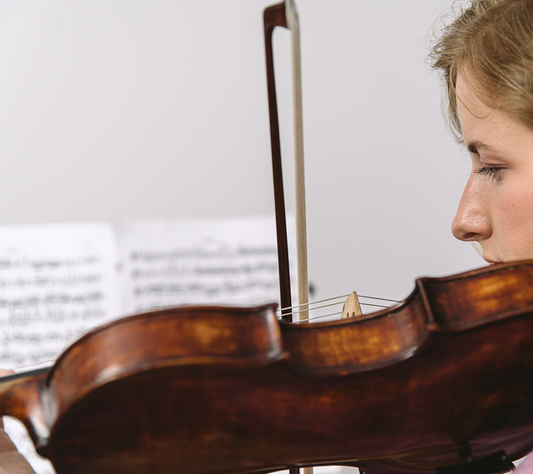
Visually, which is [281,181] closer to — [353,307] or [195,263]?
[353,307]

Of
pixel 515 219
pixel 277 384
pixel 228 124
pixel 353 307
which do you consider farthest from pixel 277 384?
pixel 228 124

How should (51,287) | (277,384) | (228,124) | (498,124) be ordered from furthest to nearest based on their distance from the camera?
(228,124)
(51,287)
(498,124)
(277,384)

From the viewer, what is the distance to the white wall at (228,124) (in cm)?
130

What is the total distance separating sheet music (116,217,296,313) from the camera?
1.18m

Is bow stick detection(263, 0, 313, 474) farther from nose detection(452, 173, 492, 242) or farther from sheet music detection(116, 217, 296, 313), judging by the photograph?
sheet music detection(116, 217, 296, 313)

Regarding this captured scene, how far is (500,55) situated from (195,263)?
837 mm

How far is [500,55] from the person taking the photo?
546mm

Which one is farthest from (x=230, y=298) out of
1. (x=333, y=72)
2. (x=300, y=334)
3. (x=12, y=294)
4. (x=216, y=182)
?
(x=300, y=334)

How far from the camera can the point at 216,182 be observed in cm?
140

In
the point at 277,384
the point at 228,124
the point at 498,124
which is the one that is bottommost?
the point at 277,384

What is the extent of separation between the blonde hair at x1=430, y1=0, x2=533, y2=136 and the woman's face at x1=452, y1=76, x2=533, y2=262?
1 centimetres

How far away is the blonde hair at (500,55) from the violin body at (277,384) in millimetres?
209

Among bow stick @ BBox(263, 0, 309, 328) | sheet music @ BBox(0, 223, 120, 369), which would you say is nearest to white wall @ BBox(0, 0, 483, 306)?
sheet music @ BBox(0, 223, 120, 369)

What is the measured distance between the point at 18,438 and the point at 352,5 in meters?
1.40
